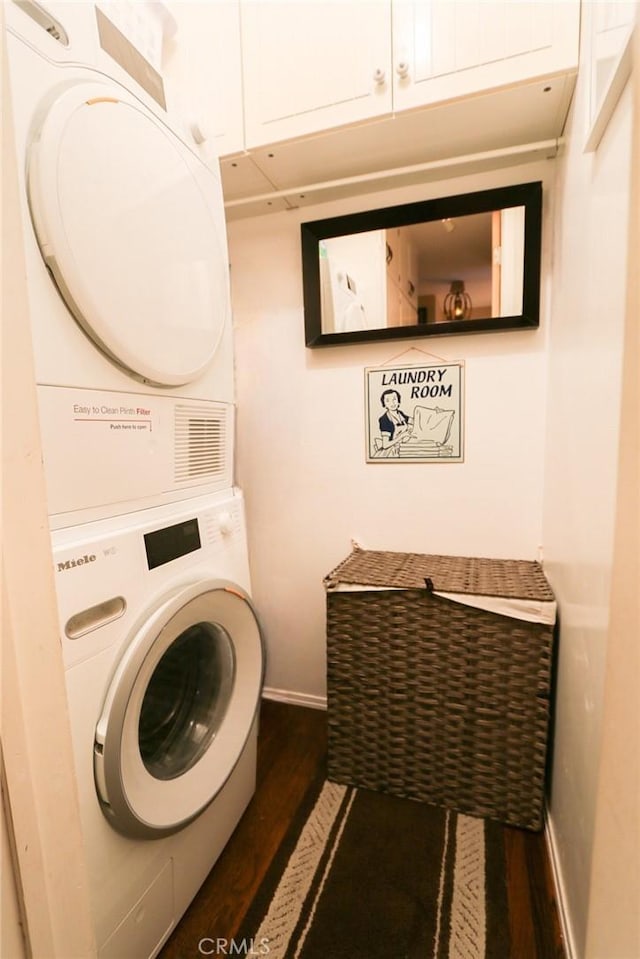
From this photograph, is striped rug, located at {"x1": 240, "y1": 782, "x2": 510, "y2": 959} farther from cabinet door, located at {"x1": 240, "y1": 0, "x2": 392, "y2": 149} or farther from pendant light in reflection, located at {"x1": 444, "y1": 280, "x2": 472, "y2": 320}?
cabinet door, located at {"x1": 240, "y1": 0, "x2": 392, "y2": 149}

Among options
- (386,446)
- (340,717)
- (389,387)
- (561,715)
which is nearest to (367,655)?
(340,717)

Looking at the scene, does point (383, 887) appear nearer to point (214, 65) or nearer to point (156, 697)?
point (156, 697)

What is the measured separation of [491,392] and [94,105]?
1243mm

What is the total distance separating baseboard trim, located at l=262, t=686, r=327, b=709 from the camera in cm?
179

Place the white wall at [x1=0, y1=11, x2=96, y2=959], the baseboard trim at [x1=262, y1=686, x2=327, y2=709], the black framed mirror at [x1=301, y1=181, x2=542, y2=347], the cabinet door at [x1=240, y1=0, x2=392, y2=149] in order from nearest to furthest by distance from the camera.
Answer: the white wall at [x1=0, y1=11, x2=96, y2=959], the cabinet door at [x1=240, y1=0, x2=392, y2=149], the black framed mirror at [x1=301, y1=181, x2=542, y2=347], the baseboard trim at [x1=262, y1=686, x2=327, y2=709]

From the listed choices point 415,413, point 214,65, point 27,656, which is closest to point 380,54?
point 214,65

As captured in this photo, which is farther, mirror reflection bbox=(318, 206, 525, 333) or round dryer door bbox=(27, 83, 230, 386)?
mirror reflection bbox=(318, 206, 525, 333)

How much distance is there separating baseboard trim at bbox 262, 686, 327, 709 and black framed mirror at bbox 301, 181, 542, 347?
138 cm

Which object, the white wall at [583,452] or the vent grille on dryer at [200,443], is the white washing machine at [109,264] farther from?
the white wall at [583,452]

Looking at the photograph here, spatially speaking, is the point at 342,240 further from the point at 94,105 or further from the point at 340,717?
the point at 340,717

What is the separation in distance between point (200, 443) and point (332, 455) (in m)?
0.67

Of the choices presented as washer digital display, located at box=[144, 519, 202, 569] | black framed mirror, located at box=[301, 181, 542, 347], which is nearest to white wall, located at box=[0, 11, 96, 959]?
washer digital display, located at box=[144, 519, 202, 569]

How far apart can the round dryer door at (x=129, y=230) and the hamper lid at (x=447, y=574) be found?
77 centimetres

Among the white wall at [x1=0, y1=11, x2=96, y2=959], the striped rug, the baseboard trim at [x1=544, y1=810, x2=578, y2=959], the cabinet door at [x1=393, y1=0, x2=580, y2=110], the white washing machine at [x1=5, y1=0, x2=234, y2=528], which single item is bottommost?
the striped rug
